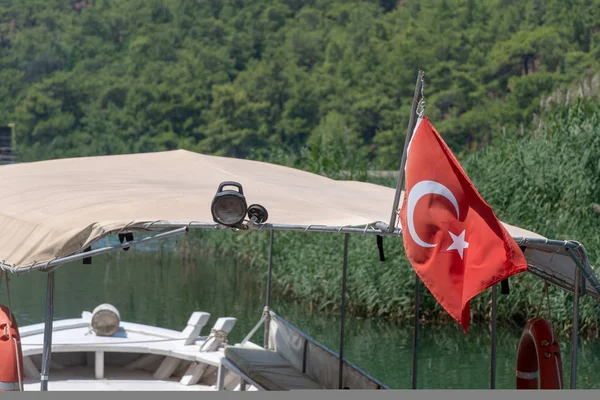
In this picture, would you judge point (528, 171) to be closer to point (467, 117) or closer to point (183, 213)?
point (183, 213)

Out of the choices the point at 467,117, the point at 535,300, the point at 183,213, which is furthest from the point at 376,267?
the point at 467,117

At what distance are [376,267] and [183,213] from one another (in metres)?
7.75

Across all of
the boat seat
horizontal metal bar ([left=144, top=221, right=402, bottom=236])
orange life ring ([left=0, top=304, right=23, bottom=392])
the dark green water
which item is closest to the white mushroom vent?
the boat seat

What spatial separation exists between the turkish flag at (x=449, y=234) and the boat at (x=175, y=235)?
0.47 feet

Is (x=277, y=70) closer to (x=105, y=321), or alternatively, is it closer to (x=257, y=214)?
(x=105, y=321)

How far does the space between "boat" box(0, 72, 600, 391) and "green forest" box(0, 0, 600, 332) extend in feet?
77.1

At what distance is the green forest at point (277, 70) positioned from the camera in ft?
124

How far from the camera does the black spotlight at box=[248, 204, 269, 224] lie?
177 inches

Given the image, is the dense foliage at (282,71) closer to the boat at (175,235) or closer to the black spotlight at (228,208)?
the boat at (175,235)

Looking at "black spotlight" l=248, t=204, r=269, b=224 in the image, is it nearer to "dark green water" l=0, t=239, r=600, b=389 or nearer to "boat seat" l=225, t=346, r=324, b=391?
"boat seat" l=225, t=346, r=324, b=391

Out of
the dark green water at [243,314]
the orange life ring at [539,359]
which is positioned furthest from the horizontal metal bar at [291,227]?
the dark green water at [243,314]

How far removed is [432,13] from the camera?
151 ft

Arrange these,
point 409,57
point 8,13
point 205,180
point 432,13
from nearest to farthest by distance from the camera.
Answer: point 205,180 < point 409,57 < point 432,13 < point 8,13

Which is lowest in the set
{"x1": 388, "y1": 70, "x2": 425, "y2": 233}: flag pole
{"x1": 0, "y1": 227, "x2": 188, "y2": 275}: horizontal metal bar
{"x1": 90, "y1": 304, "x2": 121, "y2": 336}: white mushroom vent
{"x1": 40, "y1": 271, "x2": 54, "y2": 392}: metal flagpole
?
{"x1": 90, "y1": 304, "x2": 121, "y2": 336}: white mushroom vent
